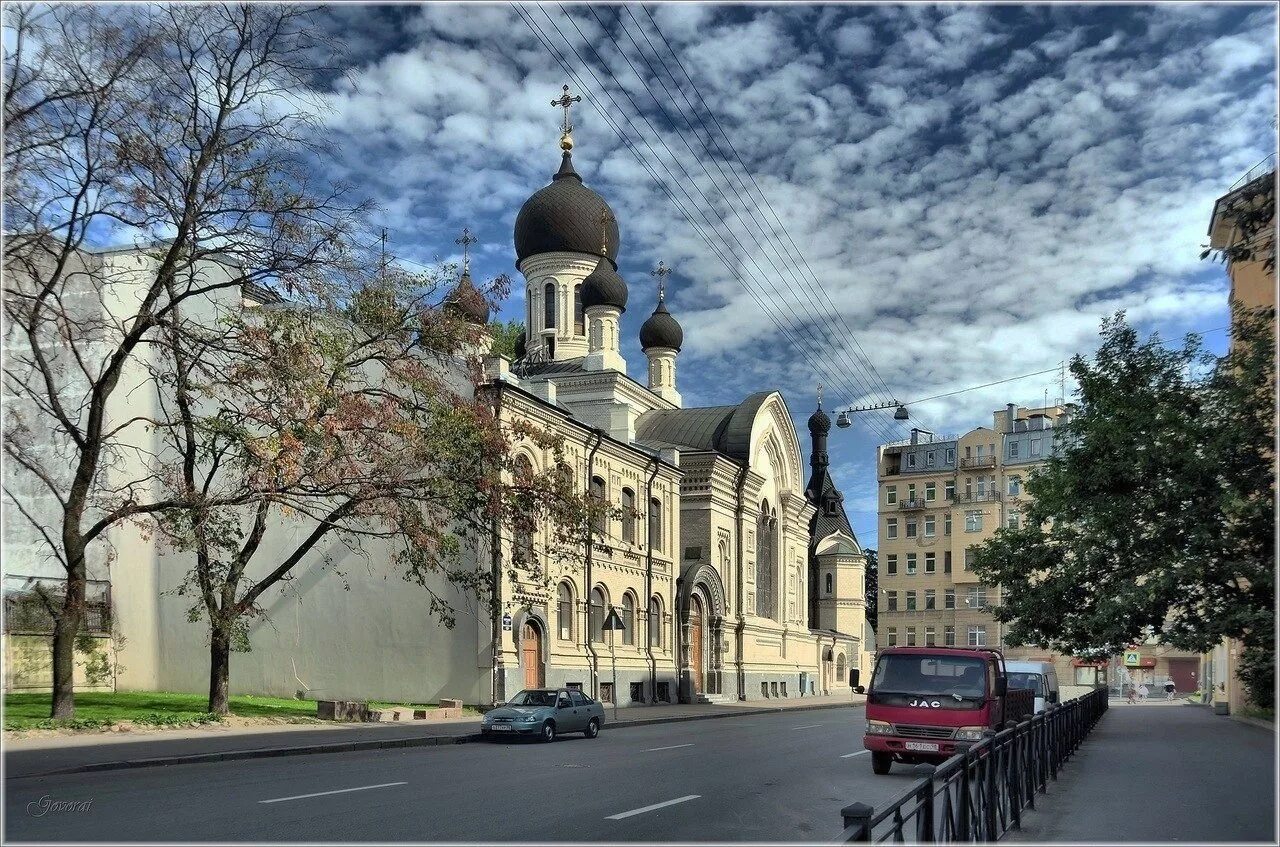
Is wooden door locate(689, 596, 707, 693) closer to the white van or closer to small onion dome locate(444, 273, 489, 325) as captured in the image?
the white van

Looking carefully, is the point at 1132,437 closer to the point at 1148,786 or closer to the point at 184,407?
the point at 1148,786

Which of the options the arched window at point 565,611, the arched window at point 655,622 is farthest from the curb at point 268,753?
the arched window at point 655,622

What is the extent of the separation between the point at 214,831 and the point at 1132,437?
19.6 metres

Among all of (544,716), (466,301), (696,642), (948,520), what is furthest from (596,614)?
(948,520)

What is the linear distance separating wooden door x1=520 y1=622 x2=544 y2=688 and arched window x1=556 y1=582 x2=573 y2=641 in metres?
1.66

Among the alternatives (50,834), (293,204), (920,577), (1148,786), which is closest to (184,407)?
(293,204)

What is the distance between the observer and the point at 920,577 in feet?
269

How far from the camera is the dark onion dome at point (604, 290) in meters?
50.6

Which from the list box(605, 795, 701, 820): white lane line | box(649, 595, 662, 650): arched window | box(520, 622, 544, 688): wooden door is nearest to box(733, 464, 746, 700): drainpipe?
box(649, 595, 662, 650): arched window

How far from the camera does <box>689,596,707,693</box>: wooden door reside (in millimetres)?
46844

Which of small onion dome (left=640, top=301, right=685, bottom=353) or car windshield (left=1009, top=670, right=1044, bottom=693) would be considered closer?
car windshield (left=1009, top=670, right=1044, bottom=693)

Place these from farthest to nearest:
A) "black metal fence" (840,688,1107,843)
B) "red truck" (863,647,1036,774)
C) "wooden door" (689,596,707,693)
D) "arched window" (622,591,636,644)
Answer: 1. "wooden door" (689,596,707,693)
2. "arched window" (622,591,636,644)
3. "red truck" (863,647,1036,774)
4. "black metal fence" (840,688,1107,843)

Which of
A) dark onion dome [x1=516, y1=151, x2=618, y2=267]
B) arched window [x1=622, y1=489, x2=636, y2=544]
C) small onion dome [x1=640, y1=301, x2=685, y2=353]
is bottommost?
arched window [x1=622, y1=489, x2=636, y2=544]

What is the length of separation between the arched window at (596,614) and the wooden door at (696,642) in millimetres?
7381
